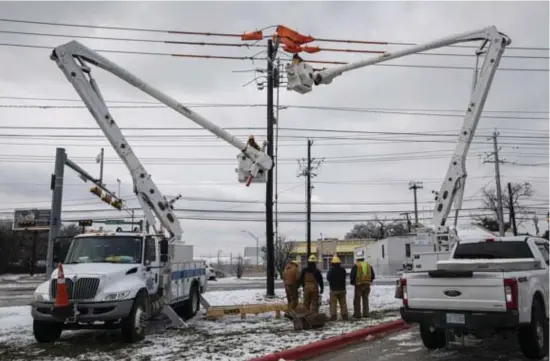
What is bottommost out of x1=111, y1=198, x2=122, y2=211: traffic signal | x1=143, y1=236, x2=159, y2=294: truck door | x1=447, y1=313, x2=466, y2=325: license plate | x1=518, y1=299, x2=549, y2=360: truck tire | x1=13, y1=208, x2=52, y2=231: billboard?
x1=518, y1=299, x2=549, y2=360: truck tire

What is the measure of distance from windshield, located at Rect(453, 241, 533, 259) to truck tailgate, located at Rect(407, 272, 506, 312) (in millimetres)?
3055

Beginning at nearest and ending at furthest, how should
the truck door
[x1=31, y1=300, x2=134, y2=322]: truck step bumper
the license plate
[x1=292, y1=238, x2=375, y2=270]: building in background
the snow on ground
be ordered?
the license plate → the snow on ground → [x1=31, y1=300, x2=134, y2=322]: truck step bumper → the truck door → [x1=292, y1=238, x2=375, y2=270]: building in background

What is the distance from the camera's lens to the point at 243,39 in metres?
16.5

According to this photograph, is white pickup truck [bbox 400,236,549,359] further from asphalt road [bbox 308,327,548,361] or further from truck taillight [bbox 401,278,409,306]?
asphalt road [bbox 308,327,548,361]

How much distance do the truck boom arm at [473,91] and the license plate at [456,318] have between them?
243 inches

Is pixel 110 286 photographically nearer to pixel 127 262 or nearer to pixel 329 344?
pixel 127 262

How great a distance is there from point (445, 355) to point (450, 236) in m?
5.72

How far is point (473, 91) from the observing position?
1503 centimetres

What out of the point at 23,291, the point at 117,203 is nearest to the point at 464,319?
the point at 117,203

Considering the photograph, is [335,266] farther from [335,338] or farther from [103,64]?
[103,64]

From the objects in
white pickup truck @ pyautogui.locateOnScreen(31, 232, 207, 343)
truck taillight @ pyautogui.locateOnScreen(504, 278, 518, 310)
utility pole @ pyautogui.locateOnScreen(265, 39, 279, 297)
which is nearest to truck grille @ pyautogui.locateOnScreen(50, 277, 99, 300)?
white pickup truck @ pyautogui.locateOnScreen(31, 232, 207, 343)

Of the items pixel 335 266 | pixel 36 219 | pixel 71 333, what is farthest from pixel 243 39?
pixel 36 219

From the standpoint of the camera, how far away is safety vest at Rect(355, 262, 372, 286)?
14.7m

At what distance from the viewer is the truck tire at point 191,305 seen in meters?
15.0
